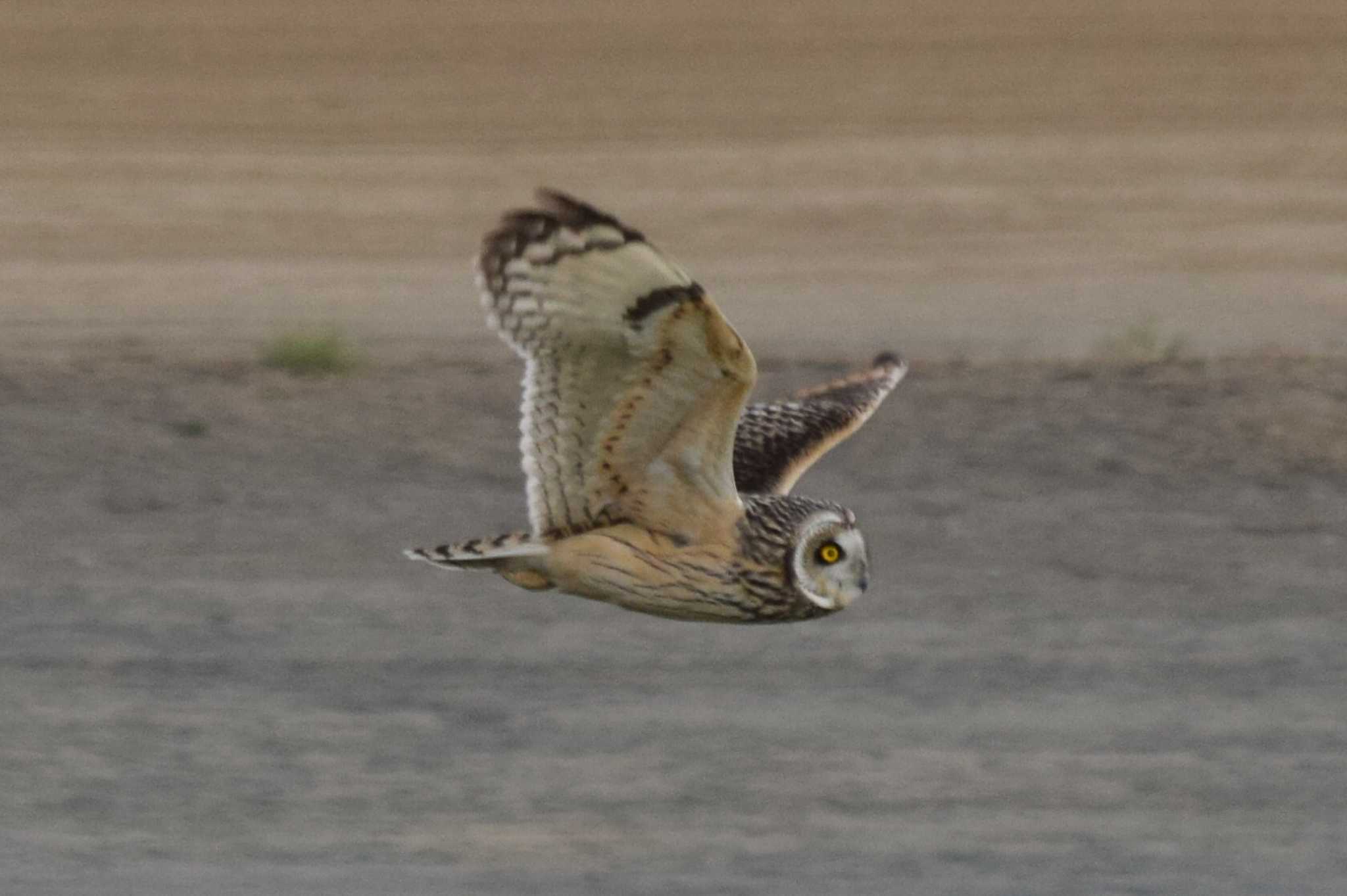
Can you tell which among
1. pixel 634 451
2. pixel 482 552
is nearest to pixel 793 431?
pixel 634 451

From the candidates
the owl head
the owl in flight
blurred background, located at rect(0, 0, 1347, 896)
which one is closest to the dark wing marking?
the owl in flight

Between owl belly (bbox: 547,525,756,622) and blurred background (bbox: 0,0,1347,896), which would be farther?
blurred background (bbox: 0,0,1347,896)

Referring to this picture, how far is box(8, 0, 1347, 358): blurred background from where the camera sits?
20.8m

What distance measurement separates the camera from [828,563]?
22.1ft

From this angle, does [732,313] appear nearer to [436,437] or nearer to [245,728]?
[436,437]

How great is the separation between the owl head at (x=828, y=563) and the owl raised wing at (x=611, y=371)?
0.78 feet

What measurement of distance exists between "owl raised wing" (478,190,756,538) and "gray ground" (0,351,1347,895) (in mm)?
2310

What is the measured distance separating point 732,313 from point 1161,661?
847 cm

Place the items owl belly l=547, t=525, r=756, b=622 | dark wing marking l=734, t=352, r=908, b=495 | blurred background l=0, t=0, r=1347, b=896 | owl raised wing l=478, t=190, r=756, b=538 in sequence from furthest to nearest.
A: blurred background l=0, t=0, r=1347, b=896, dark wing marking l=734, t=352, r=908, b=495, owl belly l=547, t=525, r=756, b=622, owl raised wing l=478, t=190, r=756, b=538

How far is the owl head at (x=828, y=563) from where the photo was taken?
6.70 meters

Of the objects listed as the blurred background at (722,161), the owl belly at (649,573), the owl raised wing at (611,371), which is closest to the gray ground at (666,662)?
the owl belly at (649,573)

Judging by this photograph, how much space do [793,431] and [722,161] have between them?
19691mm

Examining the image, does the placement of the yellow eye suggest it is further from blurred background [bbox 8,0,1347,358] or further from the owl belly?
blurred background [bbox 8,0,1347,358]

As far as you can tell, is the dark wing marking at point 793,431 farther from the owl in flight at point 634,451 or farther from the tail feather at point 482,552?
the tail feather at point 482,552
